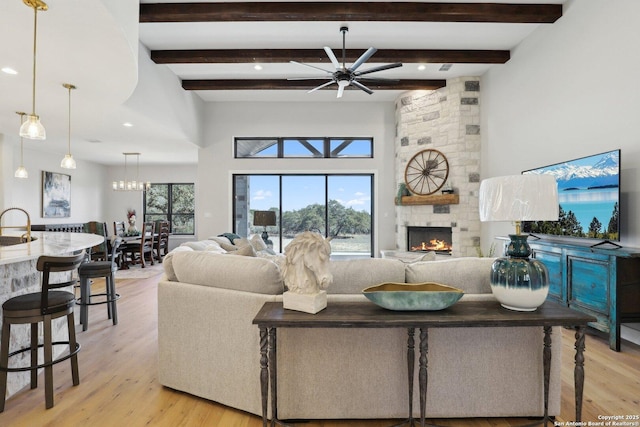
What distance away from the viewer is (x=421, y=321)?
1526 mm

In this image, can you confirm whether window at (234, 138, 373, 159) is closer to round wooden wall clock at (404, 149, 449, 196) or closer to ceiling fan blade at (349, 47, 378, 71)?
round wooden wall clock at (404, 149, 449, 196)

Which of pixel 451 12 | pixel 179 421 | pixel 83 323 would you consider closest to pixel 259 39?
pixel 451 12

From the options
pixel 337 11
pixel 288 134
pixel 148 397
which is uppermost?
pixel 337 11

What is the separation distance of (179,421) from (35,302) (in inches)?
46.5

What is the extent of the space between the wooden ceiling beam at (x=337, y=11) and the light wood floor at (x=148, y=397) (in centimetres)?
355

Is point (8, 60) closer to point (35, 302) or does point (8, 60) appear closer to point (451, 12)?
point (35, 302)

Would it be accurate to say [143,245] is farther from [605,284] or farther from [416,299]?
[605,284]

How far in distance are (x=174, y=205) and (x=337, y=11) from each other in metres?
7.78

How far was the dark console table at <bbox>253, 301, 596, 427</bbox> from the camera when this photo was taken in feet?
5.05

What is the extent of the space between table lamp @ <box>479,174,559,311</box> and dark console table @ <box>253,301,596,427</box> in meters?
0.08

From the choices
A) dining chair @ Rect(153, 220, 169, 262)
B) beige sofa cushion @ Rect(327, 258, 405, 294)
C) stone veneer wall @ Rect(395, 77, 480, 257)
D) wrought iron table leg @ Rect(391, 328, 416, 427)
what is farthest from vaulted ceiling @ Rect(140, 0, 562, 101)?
wrought iron table leg @ Rect(391, 328, 416, 427)

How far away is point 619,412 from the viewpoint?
6.48ft

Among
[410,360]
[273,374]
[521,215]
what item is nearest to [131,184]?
[273,374]

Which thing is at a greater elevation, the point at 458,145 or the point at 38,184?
the point at 458,145
